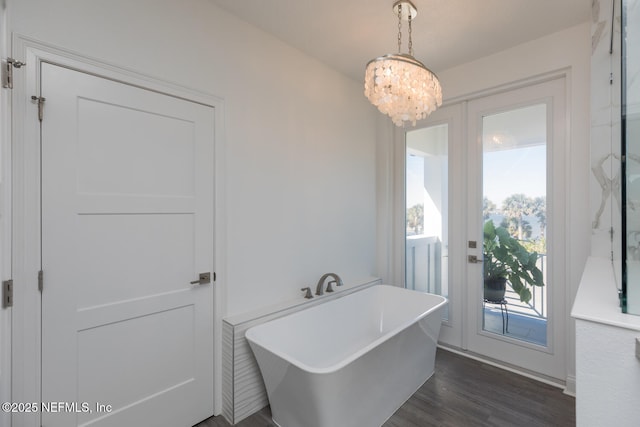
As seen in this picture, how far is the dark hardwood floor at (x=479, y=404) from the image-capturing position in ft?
6.16

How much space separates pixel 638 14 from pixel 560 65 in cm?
164

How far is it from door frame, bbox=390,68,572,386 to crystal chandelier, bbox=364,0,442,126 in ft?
4.02

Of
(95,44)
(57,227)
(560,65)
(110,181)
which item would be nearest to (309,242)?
(110,181)

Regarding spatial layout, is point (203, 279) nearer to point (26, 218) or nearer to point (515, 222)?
point (26, 218)

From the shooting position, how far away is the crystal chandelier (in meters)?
1.60

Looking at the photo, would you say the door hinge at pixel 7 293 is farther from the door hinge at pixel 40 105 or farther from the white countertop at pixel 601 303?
the white countertop at pixel 601 303

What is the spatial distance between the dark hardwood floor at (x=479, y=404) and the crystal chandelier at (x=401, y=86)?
190 cm

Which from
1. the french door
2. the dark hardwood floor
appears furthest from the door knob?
the french door

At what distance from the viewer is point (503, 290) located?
2.59 metres

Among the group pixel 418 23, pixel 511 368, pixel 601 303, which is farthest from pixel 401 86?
pixel 511 368

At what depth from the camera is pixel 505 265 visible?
259 centimetres

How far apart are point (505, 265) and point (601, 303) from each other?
Result: 1.78 m

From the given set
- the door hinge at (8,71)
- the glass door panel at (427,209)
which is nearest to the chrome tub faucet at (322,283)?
the glass door panel at (427,209)

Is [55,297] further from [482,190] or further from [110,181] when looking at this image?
[482,190]
